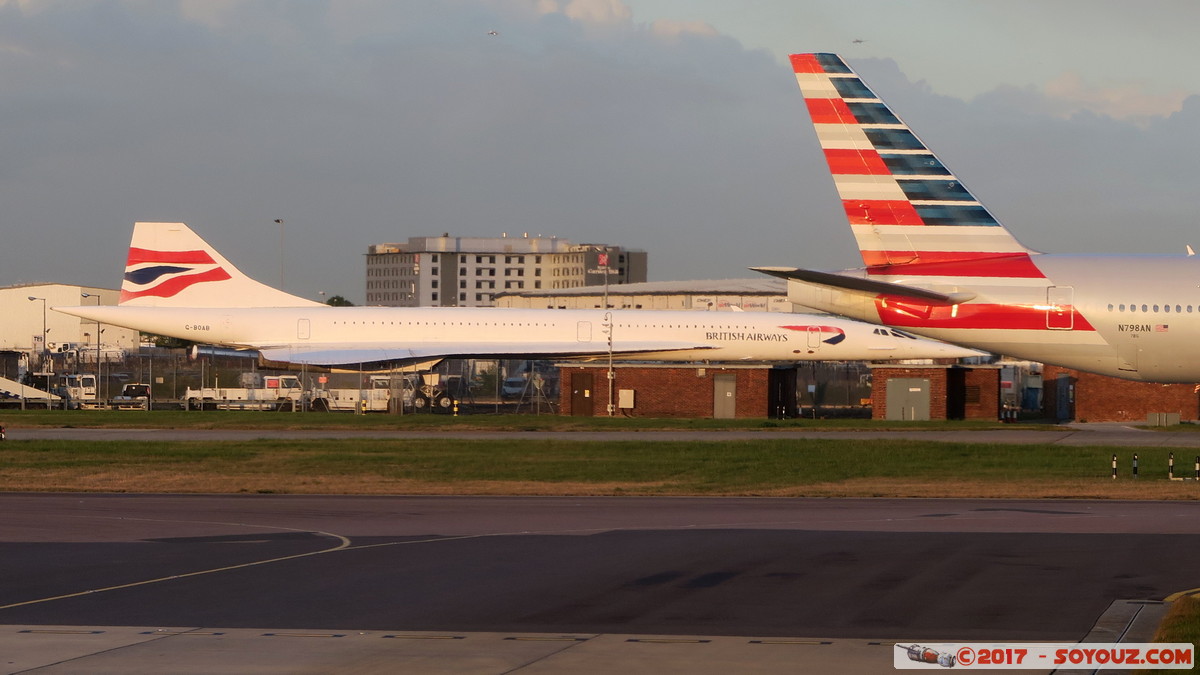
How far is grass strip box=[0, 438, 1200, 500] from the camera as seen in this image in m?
30.4

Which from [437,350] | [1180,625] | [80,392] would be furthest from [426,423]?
[1180,625]

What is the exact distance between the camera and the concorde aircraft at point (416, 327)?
2702 inches

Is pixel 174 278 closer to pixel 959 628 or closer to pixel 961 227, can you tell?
pixel 961 227

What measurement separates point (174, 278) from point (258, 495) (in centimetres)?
4802

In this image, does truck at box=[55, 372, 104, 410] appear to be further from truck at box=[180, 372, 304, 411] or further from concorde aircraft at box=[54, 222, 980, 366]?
truck at box=[180, 372, 304, 411]

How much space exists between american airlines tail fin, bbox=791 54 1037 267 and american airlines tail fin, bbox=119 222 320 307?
161 feet

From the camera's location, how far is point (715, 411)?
62.6m

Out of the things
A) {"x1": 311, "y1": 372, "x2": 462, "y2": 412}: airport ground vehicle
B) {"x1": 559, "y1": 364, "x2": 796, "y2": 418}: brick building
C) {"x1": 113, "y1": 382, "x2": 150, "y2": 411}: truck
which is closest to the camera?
{"x1": 559, "y1": 364, "x2": 796, "y2": 418}: brick building

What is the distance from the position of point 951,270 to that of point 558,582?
63.9 ft

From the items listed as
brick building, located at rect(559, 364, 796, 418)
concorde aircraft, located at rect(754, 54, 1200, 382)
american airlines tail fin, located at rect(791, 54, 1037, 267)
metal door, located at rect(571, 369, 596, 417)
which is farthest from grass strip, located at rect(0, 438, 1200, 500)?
metal door, located at rect(571, 369, 596, 417)

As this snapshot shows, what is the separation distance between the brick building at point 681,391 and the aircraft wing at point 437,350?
4949 millimetres

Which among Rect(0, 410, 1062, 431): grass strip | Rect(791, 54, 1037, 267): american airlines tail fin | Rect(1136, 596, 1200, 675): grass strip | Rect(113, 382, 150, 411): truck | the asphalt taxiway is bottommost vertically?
the asphalt taxiway

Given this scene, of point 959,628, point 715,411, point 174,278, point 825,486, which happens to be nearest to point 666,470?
point 825,486

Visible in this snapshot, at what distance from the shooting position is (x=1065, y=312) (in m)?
31.7
